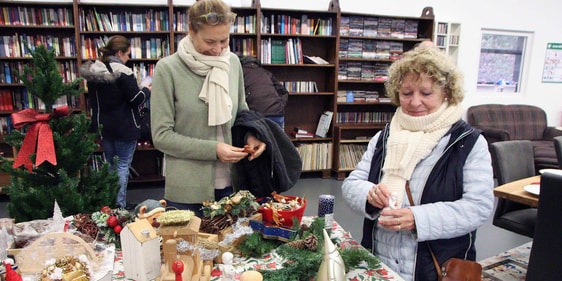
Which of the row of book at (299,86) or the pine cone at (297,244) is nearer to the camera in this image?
the pine cone at (297,244)

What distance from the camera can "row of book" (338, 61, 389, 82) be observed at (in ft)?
15.7

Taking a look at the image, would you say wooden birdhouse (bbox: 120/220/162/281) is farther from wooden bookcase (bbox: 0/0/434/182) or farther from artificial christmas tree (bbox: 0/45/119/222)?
wooden bookcase (bbox: 0/0/434/182)

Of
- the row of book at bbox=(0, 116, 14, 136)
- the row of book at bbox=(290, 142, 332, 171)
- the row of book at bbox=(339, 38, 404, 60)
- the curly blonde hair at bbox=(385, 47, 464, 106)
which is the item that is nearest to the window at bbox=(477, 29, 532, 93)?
the row of book at bbox=(339, 38, 404, 60)

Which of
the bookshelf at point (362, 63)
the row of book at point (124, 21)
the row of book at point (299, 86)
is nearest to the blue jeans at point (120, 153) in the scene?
the row of book at point (124, 21)

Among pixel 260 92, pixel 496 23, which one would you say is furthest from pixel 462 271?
pixel 496 23

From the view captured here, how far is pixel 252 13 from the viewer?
14.5ft

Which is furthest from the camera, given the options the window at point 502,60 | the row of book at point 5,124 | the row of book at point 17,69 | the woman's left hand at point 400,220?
the window at point 502,60

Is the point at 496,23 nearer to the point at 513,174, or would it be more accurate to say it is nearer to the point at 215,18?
the point at 513,174

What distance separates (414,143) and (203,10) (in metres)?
0.86

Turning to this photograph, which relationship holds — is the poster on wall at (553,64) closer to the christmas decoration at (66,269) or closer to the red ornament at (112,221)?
the red ornament at (112,221)

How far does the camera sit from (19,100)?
4.13 metres

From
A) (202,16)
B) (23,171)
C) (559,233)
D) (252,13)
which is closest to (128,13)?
(252,13)

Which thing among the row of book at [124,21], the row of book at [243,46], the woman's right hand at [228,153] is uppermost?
the row of book at [124,21]

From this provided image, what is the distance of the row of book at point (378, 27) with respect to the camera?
4.66m
